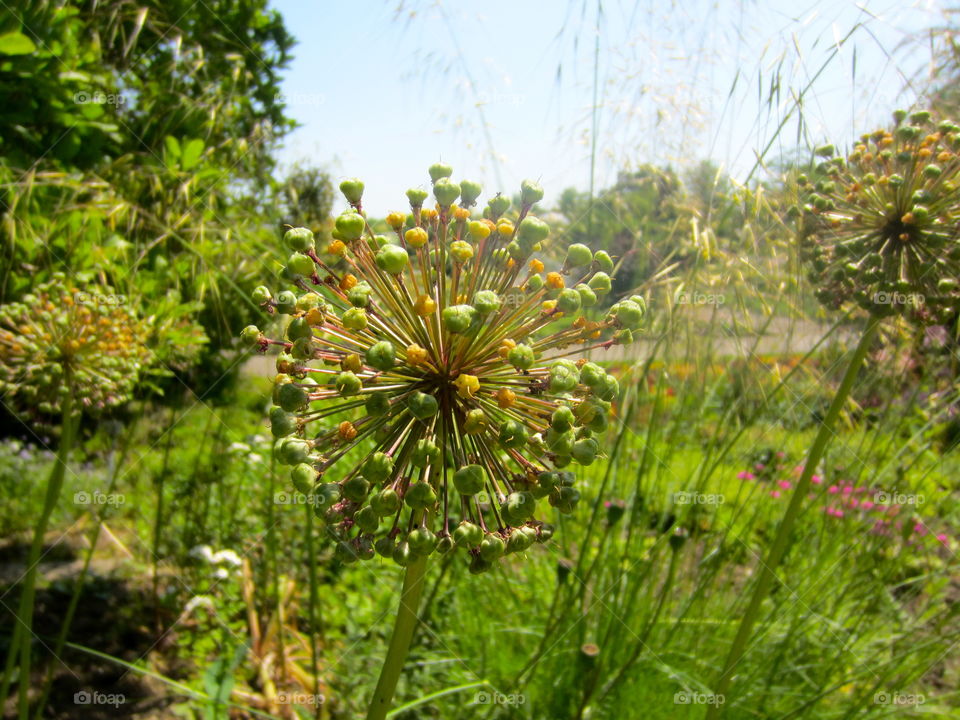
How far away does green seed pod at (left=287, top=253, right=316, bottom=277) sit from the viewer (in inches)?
50.5

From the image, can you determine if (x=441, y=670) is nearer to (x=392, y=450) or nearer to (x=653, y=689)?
(x=653, y=689)

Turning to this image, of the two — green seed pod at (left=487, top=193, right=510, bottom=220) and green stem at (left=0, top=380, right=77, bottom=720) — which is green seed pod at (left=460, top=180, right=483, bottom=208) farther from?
green stem at (left=0, top=380, right=77, bottom=720)

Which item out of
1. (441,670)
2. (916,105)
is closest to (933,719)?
(441,670)

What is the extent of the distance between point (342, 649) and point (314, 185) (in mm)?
3556

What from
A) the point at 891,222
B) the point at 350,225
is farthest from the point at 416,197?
the point at 891,222

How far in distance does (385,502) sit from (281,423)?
0.91 feet

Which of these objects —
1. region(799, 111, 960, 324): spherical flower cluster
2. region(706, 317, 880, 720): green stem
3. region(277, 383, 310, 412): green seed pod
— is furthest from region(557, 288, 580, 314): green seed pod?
region(799, 111, 960, 324): spherical flower cluster

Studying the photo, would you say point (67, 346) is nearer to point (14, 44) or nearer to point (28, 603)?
point (28, 603)

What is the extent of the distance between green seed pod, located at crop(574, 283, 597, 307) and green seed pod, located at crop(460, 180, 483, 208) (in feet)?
1.01

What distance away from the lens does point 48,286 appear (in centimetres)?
237

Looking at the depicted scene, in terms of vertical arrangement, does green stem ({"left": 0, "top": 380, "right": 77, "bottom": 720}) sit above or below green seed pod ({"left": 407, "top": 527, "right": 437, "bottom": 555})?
below

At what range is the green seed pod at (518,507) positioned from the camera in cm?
123

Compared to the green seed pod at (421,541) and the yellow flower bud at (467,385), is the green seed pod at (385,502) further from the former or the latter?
the yellow flower bud at (467,385)

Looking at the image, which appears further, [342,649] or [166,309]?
[342,649]
